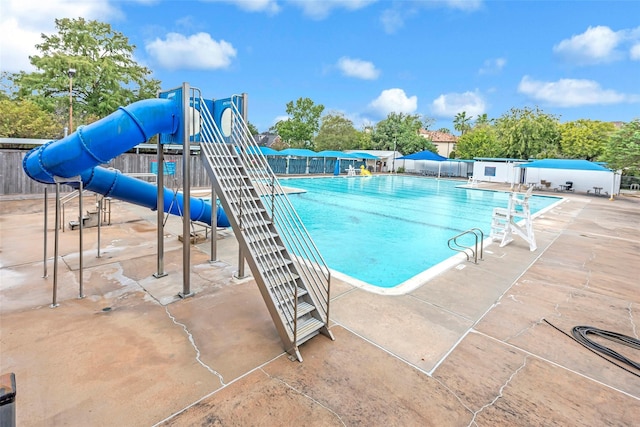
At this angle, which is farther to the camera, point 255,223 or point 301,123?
point 301,123

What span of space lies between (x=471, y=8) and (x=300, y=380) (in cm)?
2462

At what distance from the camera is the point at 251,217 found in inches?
167

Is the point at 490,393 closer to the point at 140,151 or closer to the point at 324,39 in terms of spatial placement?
the point at 140,151

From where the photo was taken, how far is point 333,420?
259 centimetres

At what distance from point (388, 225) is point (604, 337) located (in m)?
8.21

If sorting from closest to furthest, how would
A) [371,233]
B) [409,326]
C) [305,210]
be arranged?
[409,326], [371,233], [305,210]

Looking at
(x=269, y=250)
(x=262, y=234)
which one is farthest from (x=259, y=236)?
(x=269, y=250)

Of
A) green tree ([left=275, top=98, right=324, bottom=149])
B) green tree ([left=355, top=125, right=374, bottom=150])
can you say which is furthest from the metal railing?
green tree ([left=355, top=125, right=374, bottom=150])

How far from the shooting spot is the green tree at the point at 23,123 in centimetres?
1461

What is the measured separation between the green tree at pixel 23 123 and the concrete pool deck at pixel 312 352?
40.3 feet

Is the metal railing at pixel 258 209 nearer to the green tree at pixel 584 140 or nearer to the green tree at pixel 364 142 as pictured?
the green tree at pixel 584 140

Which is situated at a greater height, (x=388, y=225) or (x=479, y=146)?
(x=479, y=146)

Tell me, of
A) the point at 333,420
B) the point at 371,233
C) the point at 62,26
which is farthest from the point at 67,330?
the point at 62,26

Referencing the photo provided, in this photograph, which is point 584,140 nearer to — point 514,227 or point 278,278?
point 514,227
